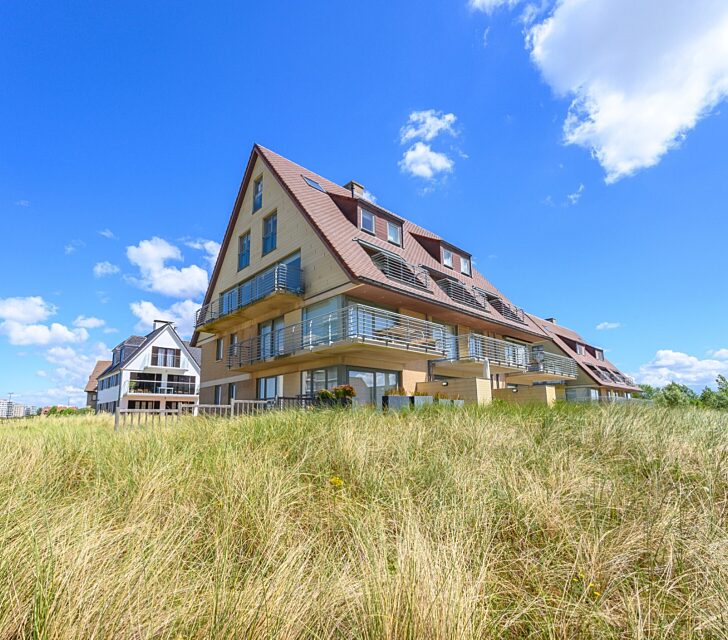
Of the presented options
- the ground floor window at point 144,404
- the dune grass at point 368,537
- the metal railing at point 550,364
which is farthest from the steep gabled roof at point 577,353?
the ground floor window at point 144,404

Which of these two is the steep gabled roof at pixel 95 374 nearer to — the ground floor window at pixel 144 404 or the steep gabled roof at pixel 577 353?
the ground floor window at pixel 144 404

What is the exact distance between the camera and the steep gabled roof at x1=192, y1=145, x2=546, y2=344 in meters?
15.5

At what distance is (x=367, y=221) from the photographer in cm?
1875

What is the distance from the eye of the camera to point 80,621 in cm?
200

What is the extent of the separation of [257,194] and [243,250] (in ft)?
9.70

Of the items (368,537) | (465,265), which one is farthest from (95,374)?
(368,537)

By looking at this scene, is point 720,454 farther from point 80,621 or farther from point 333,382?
point 333,382

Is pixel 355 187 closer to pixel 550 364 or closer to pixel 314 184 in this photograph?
pixel 314 184

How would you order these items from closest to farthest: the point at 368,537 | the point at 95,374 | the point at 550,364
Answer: the point at 368,537 → the point at 550,364 → the point at 95,374

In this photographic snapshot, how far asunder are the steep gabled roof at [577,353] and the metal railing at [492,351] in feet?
19.8

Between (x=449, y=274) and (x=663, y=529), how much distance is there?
18.8 m

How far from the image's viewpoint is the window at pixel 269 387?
60.6ft

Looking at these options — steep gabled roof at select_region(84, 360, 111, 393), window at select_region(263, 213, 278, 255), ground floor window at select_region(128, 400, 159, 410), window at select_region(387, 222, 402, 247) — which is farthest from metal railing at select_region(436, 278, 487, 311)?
steep gabled roof at select_region(84, 360, 111, 393)

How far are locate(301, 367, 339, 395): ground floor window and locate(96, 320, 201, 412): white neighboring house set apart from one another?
84.5 ft
